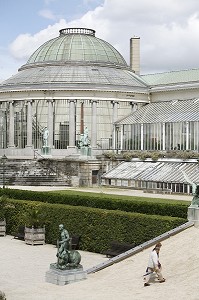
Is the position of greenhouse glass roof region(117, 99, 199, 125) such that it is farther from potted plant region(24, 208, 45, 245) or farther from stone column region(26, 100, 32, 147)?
potted plant region(24, 208, 45, 245)

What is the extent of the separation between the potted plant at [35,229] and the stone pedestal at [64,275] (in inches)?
375

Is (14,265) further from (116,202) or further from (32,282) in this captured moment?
(116,202)

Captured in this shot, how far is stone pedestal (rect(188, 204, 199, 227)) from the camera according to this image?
1049 inches

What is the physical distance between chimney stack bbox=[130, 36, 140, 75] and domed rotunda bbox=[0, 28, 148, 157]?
801cm

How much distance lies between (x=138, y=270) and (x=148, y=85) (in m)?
50.6

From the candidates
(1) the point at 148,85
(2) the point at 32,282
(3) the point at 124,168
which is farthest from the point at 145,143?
(2) the point at 32,282

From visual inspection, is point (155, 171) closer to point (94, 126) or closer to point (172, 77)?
point (94, 126)

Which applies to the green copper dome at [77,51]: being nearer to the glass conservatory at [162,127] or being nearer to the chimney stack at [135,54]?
the chimney stack at [135,54]

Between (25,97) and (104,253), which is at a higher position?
(25,97)

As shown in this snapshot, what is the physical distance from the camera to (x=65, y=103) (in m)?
69.9

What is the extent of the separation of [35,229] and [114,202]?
4629 mm

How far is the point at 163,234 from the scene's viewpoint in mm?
26156

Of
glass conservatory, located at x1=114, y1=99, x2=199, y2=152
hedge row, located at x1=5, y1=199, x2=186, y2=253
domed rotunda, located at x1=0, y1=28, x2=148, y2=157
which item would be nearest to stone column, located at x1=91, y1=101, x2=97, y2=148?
domed rotunda, located at x1=0, y1=28, x2=148, y2=157

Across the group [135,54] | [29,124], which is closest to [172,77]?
[135,54]
